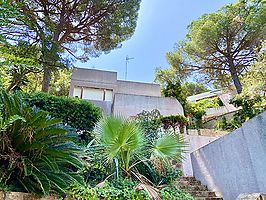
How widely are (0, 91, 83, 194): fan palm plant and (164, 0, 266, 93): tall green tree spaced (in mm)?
13869

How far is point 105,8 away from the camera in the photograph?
13.4 meters

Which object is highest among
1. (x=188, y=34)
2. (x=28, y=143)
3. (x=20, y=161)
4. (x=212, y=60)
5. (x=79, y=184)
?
(x=188, y=34)

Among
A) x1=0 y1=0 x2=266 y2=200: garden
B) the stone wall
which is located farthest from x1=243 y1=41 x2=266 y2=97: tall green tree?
the stone wall

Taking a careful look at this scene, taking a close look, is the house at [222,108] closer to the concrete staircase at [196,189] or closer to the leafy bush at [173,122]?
the leafy bush at [173,122]

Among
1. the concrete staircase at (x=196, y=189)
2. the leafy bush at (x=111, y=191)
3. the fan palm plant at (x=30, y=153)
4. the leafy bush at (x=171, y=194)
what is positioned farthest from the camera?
the concrete staircase at (x=196, y=189)

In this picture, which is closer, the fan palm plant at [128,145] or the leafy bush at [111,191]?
the leafy bush at [111,191]

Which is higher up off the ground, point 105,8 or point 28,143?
point 105,8

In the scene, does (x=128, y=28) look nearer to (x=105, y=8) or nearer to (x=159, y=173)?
(x=105, y=8)

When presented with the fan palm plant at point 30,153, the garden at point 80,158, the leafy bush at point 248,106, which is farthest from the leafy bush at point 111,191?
the leafy bush at point 248,106

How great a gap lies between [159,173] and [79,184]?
2.01 metres

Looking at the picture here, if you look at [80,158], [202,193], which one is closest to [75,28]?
[80,158]

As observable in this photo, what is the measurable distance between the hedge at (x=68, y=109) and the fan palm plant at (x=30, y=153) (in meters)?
3.60

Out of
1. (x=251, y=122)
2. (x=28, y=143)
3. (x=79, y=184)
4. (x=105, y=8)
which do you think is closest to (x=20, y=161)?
(x=28, y=143)

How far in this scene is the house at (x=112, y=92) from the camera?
43.8 ft
